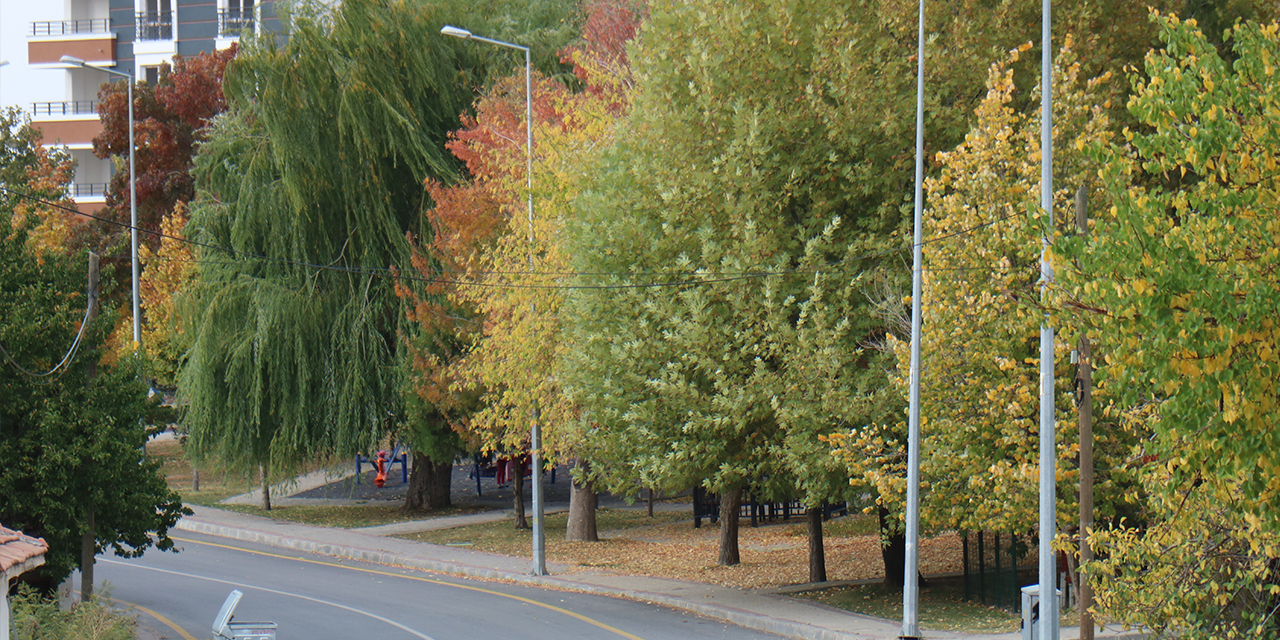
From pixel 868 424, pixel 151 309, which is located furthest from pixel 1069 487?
pixel 151 309

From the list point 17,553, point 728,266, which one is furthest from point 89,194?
point 17,553

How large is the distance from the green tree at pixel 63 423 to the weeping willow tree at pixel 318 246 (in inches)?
417

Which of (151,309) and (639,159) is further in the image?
(151,309)

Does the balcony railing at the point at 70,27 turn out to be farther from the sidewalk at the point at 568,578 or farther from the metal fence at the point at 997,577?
the metal fence at the point at 997,577

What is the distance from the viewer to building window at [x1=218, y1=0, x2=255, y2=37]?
58.3 meters

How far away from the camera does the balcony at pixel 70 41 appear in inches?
2416

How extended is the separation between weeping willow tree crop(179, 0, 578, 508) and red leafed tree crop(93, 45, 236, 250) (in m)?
13.9

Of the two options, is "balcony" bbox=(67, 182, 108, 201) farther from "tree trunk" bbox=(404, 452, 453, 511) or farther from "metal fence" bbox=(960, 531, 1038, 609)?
"metal fence" bbox=(960, 531, 1038, 609)

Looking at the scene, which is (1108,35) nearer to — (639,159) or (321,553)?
(639,159)

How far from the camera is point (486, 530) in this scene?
30.5m

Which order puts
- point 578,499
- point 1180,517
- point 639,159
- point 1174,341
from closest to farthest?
point 1174,341, point 1180,517, point 639,159, point 578,499

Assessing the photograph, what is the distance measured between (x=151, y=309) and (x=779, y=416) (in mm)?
29311

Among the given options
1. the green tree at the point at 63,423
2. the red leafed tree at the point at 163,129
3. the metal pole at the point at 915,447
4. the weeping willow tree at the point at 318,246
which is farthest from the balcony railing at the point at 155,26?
the metal pole at the point at 915,447

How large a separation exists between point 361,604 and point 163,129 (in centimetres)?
2874
